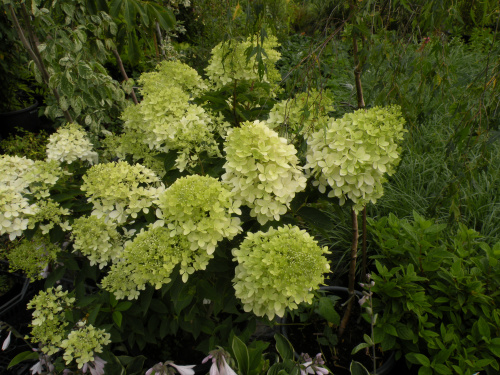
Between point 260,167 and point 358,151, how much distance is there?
0.31 meters

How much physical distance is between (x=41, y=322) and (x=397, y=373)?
1.56m

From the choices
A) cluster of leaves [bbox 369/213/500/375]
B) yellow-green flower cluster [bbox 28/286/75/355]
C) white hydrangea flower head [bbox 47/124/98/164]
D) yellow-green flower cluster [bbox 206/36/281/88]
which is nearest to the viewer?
yellow-green flower cluster [bbox 28/286/75/355]

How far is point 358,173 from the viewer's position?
112cm

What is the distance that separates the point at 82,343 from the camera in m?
1.19

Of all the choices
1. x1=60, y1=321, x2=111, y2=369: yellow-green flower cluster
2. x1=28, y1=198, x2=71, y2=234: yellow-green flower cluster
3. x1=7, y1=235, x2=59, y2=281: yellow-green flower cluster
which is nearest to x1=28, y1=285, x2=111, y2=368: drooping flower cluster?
x1=60, y1=321, x2=111, y2=369: yellow-green flower cluster

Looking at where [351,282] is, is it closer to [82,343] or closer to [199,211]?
[199,211]

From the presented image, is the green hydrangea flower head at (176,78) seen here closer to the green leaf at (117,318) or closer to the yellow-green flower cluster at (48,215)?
the yellow-green flower cluster at (48,215)

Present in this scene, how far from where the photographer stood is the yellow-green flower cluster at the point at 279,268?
3.22ft

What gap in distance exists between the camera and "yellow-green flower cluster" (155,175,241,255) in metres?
1.01

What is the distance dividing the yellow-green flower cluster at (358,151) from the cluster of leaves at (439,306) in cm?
56

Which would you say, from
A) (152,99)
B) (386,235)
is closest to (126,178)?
(152,99)

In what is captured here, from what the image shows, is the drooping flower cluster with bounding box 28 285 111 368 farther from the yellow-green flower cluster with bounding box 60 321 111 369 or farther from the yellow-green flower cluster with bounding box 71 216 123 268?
the yellow-green flower cluster with bounding box 71 216 123 268

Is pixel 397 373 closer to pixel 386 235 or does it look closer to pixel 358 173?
pixel 386 235

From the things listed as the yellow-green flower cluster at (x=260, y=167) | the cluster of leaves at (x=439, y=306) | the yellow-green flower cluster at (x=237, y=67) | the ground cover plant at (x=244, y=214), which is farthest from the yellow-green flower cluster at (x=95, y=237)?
the cluster of leaves at (x=439, y=306)
